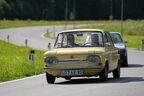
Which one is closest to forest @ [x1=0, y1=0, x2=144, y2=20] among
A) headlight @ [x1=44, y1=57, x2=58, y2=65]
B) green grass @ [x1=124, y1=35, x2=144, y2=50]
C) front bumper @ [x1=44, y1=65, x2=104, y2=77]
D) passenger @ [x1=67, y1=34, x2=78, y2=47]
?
green grass @ [x1=124, y1=35, x2=144, y2=50]

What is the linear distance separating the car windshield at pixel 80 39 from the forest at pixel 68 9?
111312mm

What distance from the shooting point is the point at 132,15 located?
177m

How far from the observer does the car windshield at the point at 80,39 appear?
16125mm

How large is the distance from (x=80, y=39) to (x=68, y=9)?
472 feet

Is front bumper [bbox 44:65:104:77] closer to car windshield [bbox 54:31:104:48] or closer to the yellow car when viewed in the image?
the yellow car

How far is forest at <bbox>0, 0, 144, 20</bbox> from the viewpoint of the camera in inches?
5379

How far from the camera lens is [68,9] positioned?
525 ft

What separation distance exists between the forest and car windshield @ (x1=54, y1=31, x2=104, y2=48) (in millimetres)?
111312

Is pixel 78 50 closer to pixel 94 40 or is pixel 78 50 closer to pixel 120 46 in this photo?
pixel 94 40

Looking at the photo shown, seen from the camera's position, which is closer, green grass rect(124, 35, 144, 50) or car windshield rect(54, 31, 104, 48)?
car windshield rect(54, 31, 104, 48)

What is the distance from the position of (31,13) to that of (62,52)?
5045 inches

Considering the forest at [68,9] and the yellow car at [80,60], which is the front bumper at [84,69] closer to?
the yellow car at [80,60]

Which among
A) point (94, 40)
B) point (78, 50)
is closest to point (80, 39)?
point (94, 40)

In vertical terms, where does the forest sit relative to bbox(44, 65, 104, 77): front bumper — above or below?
above
